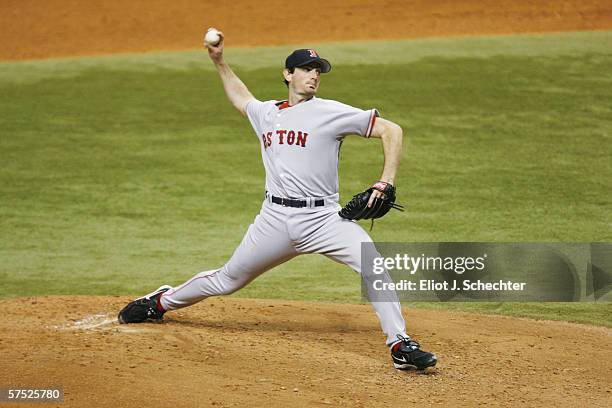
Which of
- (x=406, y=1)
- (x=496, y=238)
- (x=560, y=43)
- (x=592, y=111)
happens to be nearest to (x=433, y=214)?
(x=496, y=238)

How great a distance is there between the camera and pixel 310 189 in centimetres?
483

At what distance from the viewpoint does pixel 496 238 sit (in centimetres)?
783

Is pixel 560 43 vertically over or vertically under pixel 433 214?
over

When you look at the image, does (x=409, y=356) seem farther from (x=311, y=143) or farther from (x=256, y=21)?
(x=256, y=21)

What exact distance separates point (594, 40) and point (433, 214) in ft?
20.3

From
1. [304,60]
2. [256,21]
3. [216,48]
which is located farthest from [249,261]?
[256,21]

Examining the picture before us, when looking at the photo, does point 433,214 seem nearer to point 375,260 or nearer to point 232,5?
point 375,260

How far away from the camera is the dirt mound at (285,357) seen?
13.7ft

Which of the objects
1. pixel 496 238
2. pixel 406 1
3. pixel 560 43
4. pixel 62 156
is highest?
pixel 406 1

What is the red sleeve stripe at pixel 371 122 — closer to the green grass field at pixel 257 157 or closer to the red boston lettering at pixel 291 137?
the red boston lettering at pixel 291 137

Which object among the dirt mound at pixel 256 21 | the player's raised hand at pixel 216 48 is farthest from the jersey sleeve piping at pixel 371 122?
the dirt mound at pixel 256 21

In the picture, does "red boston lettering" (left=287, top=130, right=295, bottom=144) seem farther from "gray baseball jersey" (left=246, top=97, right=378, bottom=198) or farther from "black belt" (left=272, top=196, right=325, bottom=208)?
"black belt" (left=272, top=196, right=325, bottom=208)

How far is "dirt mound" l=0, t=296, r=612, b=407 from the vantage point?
13.7 ft

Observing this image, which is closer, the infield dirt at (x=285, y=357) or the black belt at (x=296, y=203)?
the infield dirt at (x=285, y=357)
